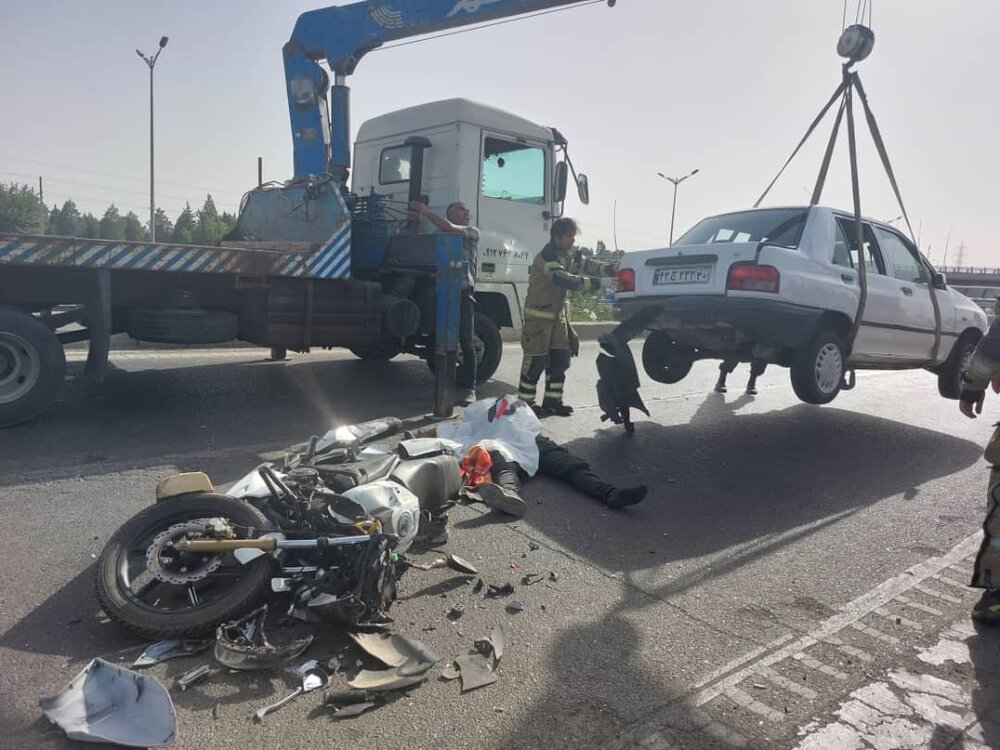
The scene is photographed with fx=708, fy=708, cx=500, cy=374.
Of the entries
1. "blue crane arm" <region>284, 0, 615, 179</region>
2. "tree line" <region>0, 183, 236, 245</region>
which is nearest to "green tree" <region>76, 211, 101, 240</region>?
"tree line" <region>0, 183, 236, 245</region>

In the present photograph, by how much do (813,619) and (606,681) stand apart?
1.11 meters

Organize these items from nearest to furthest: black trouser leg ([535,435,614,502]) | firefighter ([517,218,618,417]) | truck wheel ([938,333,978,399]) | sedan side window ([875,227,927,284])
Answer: black trouser leg ([535,435,614,502])
firefighter ([517,218,618,417])
sedan side window ([875,227,927,284])
truck wheel ([938,333,978,399])

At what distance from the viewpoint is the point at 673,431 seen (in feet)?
21.2

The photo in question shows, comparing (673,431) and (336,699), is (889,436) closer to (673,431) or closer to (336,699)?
(673,431)

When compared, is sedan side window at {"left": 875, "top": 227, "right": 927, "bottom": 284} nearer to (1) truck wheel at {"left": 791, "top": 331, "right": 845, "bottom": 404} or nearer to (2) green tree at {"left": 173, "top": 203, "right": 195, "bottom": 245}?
(1) truck wheel at {"left": 791, "top": 331, "right": 845, "bottom": 404}

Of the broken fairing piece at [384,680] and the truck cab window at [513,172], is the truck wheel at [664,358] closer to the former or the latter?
the truck cab window at [513,172]

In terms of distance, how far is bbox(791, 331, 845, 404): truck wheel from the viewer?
572 cm

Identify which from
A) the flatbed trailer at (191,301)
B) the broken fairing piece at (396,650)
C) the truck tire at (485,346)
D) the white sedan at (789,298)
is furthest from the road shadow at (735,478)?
the truck tire at (485,346)

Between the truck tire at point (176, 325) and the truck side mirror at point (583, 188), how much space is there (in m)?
4.52

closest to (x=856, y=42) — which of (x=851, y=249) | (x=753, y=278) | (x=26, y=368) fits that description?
(x=851, y=249)

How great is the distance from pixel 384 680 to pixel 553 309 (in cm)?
468

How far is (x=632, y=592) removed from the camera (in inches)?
124

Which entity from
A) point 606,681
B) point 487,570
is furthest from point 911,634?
point 487,570

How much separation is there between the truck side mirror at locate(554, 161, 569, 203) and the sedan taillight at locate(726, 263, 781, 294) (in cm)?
328
